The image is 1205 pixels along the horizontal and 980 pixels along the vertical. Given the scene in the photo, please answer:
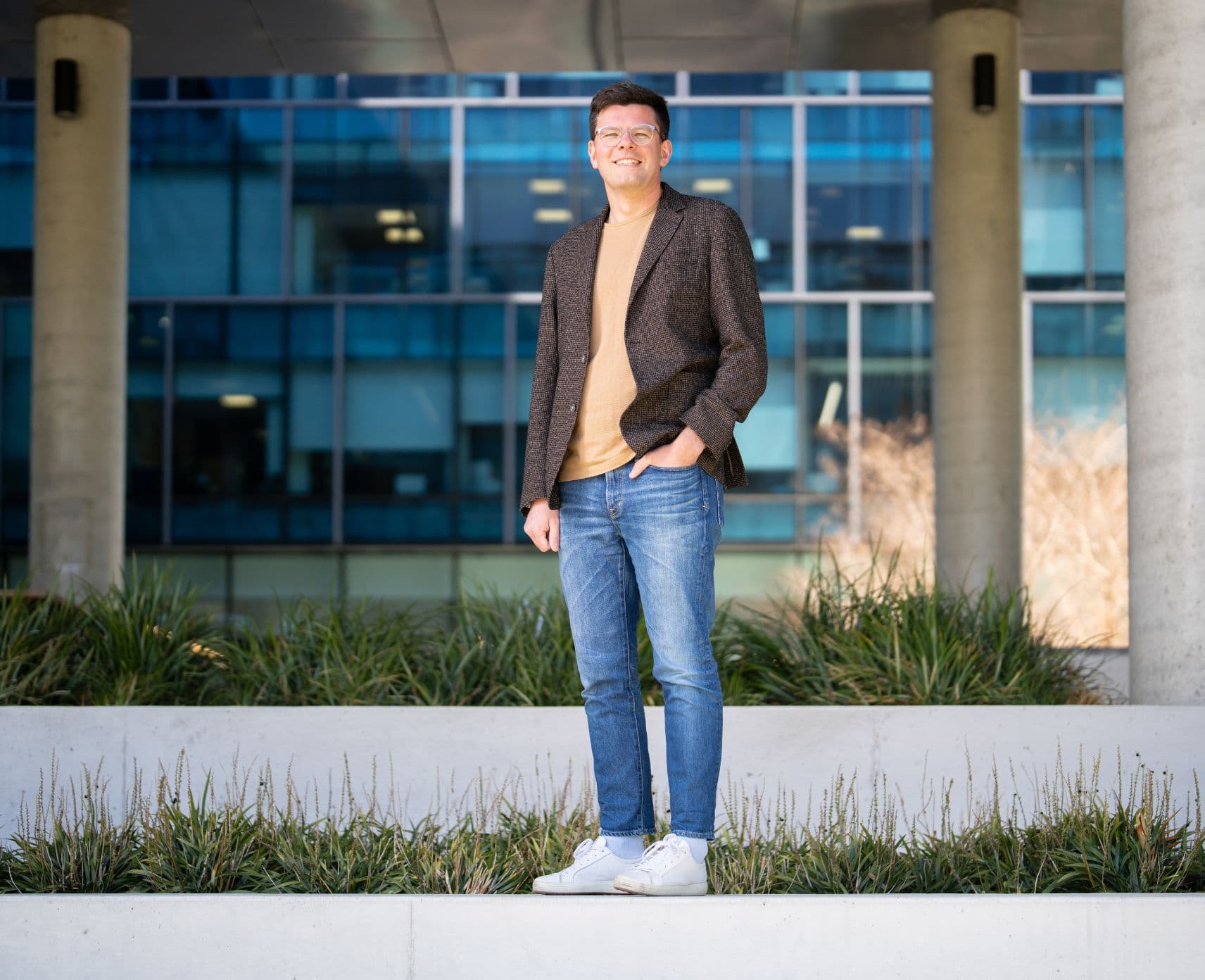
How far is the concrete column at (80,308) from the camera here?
10852 mm

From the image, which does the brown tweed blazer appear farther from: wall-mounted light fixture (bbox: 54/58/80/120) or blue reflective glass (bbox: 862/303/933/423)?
blue reflective glass (bbox: 862/303/933/423)

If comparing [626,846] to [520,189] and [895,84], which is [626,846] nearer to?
[520,189]

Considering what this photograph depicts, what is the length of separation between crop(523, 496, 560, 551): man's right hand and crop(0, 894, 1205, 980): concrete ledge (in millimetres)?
873

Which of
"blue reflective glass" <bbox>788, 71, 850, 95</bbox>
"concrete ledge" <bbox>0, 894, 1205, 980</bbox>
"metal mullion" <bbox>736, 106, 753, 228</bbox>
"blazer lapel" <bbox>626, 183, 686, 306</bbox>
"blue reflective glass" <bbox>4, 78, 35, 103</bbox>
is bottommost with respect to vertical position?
"concrete ledge" <bbox>0, 894, 1205, 980</bbox>

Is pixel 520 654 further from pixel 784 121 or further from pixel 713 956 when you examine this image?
pixel 784 121

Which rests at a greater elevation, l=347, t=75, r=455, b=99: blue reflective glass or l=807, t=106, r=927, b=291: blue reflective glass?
l=347, t=75, r=455, b=99: blue reflective glass

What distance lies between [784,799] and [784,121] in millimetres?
16563

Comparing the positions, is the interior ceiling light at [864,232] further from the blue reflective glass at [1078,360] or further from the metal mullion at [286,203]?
the metal mullion at [286,203]

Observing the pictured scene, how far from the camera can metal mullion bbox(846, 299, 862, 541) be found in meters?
18.8

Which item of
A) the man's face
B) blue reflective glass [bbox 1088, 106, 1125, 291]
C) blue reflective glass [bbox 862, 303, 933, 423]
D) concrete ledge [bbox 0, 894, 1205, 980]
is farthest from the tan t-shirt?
blue reflective glass [bbox 1088, 106, 1125, 291]

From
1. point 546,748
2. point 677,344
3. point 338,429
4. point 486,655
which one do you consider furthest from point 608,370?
point 338,429

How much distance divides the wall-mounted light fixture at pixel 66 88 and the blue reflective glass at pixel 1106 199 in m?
13.8

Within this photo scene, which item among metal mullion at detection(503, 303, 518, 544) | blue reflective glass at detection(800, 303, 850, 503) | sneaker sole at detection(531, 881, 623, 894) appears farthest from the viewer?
metal mullion at detection(503, 303, 518, 544)

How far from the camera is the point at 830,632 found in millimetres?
6672
